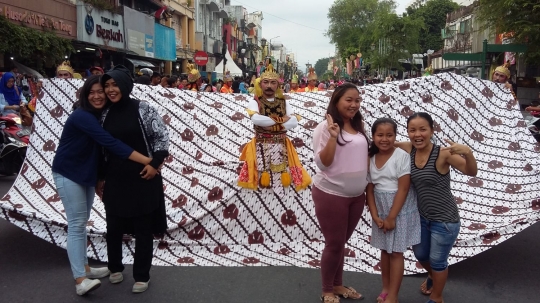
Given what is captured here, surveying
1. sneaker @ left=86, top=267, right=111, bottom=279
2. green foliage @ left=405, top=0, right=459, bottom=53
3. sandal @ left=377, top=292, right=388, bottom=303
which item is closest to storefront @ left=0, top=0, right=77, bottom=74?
sneaker @ left=86, top=267, right=111, bottom=279

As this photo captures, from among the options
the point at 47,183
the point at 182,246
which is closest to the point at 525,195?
the point at 182,246

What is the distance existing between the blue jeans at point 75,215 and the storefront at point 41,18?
41.8ft

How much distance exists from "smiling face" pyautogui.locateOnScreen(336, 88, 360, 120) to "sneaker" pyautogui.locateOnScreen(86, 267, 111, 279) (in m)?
2.36

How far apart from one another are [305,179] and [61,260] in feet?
7.87

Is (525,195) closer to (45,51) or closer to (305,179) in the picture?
(305,179)

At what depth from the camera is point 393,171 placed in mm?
3520

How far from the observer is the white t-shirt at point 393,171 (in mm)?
3502

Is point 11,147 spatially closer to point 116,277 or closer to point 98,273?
point 98,273

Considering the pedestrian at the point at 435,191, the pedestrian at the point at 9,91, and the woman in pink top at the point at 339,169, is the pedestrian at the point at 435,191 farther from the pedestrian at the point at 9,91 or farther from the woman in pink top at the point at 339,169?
the pedestrian at the point at 9,91

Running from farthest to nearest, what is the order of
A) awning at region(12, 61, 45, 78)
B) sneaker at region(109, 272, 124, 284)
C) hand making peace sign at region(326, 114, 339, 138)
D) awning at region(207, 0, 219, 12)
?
awning at region(207, 0, 219, 12) < awning at region(12, 61, 45, 78) < sneaker at region(109, 272, 124, 284) < hand making peace sign at region(326, 114, 339, 138)

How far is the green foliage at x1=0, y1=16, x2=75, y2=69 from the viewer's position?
14703mm

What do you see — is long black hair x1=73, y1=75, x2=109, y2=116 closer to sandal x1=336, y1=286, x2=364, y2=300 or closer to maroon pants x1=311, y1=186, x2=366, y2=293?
maroon pants x1=311, y1=186, x2=366, y2=293

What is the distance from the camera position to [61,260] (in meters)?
4.73

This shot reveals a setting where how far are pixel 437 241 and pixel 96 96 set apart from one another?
261 centimetres
